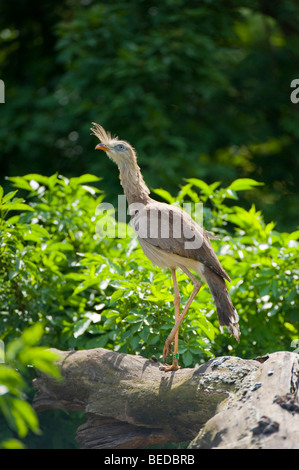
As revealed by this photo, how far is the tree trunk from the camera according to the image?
132 inches

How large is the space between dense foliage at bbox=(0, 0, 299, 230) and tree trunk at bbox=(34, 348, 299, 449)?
4.56 metres

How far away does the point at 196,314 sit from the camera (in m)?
5.04

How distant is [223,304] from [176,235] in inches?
25.0

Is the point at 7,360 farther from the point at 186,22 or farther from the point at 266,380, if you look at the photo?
the point at 186,22

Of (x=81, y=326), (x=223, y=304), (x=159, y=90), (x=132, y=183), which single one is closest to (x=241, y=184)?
(x=132, y=183)

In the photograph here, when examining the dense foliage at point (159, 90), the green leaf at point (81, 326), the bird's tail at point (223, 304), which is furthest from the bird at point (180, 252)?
the dense foliage at point (159, 90)

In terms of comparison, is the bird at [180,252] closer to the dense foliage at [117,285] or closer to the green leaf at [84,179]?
the dense foliage at [117,285]

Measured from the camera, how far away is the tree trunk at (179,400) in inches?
132

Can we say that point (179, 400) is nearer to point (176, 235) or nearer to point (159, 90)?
point (176, 235)

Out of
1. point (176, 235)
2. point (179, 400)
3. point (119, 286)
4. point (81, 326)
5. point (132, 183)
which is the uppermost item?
point (132, 183)

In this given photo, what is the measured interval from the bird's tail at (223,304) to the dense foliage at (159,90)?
169 inches

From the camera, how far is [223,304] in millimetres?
4562

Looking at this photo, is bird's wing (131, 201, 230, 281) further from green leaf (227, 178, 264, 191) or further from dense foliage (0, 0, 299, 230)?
dense foliage (0, 0, 299, 230)

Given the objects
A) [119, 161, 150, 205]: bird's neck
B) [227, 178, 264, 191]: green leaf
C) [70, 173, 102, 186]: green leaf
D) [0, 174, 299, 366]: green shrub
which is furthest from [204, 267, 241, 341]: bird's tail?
[70, 173, 102, 186]: green leaf
